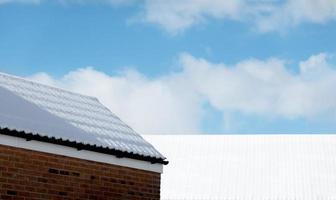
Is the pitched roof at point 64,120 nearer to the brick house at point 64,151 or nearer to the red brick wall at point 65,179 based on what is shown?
the brick house at point 64,151

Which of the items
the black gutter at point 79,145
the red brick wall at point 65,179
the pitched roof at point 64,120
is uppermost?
the pitched roof at point 64,120

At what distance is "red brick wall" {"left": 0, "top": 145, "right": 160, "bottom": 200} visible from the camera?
16.5m

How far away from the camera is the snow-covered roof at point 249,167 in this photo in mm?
32656

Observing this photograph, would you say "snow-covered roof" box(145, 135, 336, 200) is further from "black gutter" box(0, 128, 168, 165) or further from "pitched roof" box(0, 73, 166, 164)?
"black gutter" box(0, 128, 168, 165)

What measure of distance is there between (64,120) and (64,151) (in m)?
1.56

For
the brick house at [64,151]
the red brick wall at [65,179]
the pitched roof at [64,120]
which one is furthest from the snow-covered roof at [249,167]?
the red brick wall at [65,179]

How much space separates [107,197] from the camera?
18422 mm

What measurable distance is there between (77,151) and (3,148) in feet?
6.43

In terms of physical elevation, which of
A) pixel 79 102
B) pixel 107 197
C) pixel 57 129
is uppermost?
pixel 79 102

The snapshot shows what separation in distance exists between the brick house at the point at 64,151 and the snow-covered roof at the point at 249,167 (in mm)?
12643

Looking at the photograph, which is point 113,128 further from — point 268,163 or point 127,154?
point 268,163

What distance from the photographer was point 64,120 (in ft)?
62.2

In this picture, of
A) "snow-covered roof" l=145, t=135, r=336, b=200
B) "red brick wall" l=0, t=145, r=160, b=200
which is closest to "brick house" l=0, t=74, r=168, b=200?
"red brick wall" l=0, t=145, r=160, b=200

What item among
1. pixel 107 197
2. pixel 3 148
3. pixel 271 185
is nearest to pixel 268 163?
pixel 271 185
